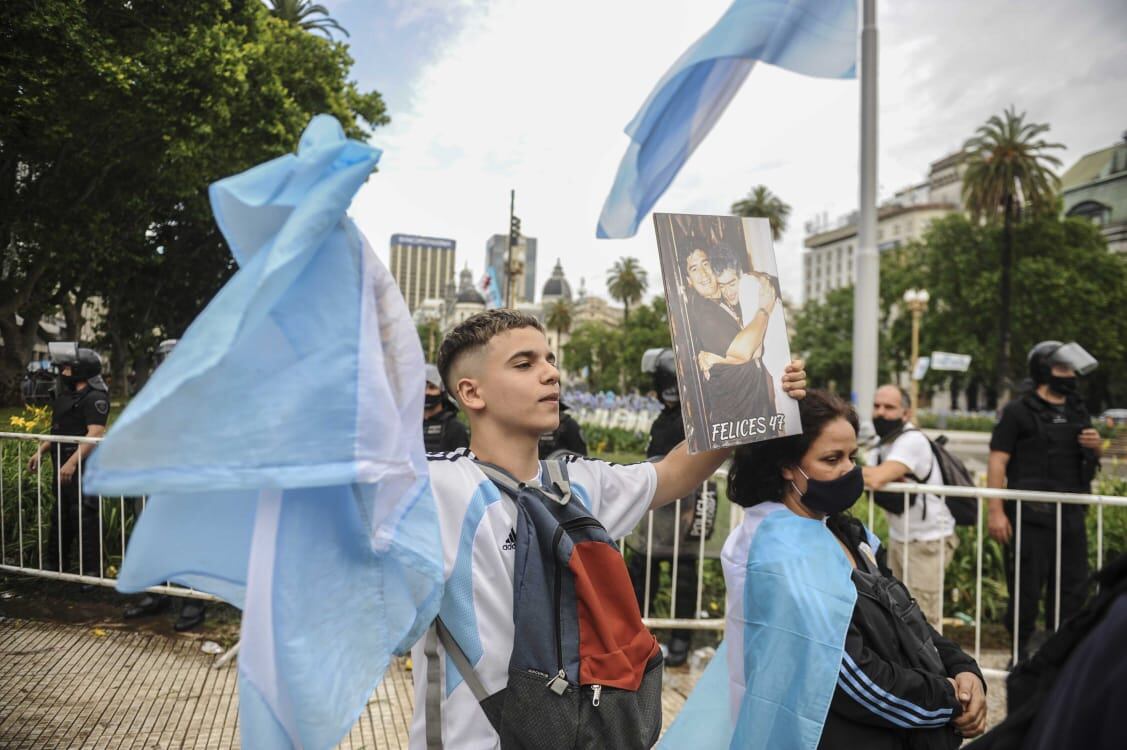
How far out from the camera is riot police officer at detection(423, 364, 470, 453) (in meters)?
5.36

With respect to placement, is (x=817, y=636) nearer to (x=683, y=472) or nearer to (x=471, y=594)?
(x=683, y=472)

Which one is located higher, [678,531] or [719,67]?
[719,67]

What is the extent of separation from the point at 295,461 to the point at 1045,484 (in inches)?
201

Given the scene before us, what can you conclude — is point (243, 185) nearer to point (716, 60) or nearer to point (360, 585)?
point (360, 585)

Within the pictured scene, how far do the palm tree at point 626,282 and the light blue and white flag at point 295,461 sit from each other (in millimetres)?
68112

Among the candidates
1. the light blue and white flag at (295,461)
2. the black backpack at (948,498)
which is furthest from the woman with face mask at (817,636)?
the black backpack at (948,498)

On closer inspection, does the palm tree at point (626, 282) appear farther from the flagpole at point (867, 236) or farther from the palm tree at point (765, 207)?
the flagpole at point (867, 236)

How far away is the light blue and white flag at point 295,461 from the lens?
3.57ft

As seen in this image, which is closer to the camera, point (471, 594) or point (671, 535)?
point (471, 594)

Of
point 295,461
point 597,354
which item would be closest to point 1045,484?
point 295,461

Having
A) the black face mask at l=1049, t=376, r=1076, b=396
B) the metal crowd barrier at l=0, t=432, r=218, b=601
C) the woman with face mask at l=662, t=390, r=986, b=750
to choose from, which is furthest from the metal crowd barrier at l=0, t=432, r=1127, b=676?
the woman with face mask at l=662, t=390, r=986, b=750

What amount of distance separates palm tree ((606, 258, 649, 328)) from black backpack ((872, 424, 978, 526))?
6471 cm

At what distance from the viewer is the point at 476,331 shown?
1900 mm

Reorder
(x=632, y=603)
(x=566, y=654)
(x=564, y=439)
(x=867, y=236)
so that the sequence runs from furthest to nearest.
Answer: (x=867, y=236) < (x=564, y=439) < (x=632, y=603) < (x=566, y=654)
